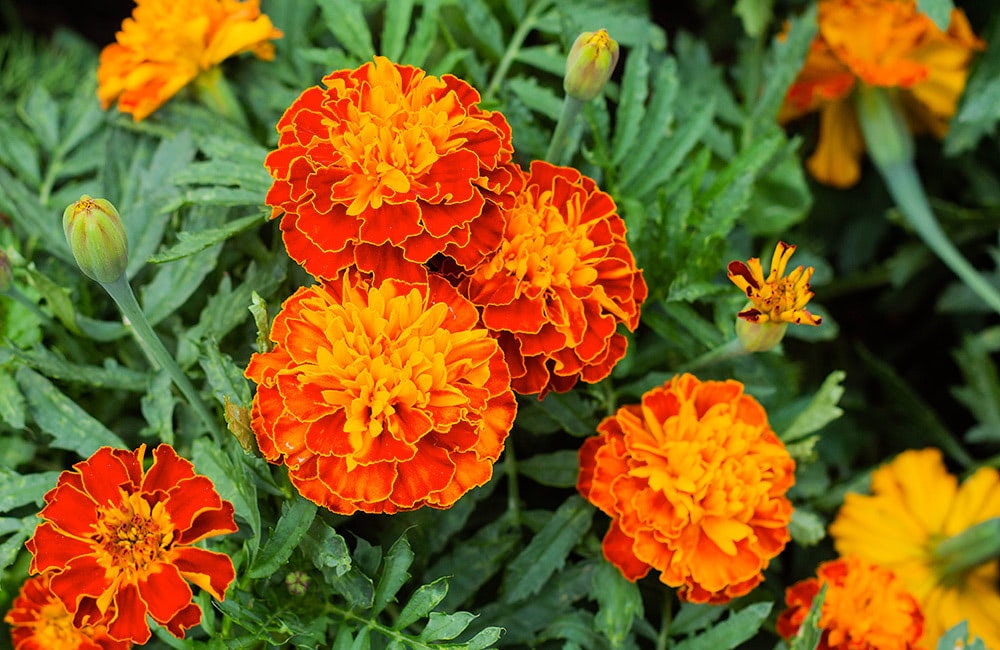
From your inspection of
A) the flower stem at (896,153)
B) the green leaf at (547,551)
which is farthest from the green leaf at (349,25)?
the flower stem at (896,153)

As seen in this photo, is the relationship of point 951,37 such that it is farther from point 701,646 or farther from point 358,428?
point 358,428

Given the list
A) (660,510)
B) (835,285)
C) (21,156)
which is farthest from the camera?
(835,285)

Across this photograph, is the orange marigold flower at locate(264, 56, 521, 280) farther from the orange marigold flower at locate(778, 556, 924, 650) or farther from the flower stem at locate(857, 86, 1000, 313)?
the flower stem at locate(857, 86, 1000, 313)

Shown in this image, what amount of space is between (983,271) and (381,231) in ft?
3.11

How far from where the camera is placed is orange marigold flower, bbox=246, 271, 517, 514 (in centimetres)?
62

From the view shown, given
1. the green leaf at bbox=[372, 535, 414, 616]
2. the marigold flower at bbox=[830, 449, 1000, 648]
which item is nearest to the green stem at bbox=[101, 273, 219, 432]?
the green leaf at bbox=[372, 535, 414, 616]

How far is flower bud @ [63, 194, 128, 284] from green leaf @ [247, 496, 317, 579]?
0.66ft

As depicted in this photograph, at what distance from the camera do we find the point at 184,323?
902 millimetres

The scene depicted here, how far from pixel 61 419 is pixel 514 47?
531 millimetres

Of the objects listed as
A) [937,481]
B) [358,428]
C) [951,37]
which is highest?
[951,37]

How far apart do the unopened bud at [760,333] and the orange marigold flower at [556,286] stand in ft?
0.26

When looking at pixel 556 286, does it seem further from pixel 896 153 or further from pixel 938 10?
pixel 896 153

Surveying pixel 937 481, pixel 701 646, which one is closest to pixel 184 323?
pixel 701 646

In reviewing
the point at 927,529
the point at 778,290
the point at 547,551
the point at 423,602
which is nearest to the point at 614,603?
the point at 547,551
